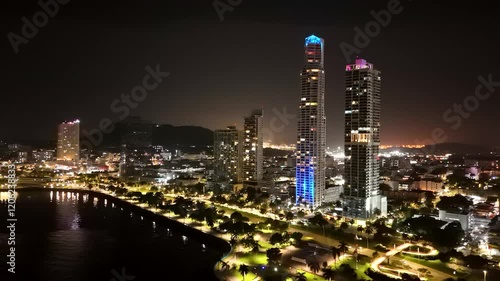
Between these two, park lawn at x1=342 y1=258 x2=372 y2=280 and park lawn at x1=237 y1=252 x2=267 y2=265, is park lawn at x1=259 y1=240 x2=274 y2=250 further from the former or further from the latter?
park lawn at x1=342 y1=258 x2=372 y2=280

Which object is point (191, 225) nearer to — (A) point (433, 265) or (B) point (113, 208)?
(B) point (113, 208)

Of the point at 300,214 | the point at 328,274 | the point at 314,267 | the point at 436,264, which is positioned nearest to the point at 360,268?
the point at 314,267

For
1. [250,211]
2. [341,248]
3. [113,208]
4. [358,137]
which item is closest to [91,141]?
[113,208]

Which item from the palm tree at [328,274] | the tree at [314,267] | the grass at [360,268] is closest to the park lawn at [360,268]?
the grass at [360,268]

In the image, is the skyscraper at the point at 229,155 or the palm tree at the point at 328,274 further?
the skyscraper at the point at 229,155

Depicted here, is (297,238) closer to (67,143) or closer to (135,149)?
(135,149)

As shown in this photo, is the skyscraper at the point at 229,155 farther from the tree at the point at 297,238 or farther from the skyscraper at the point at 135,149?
the tree at the point at 297,238
